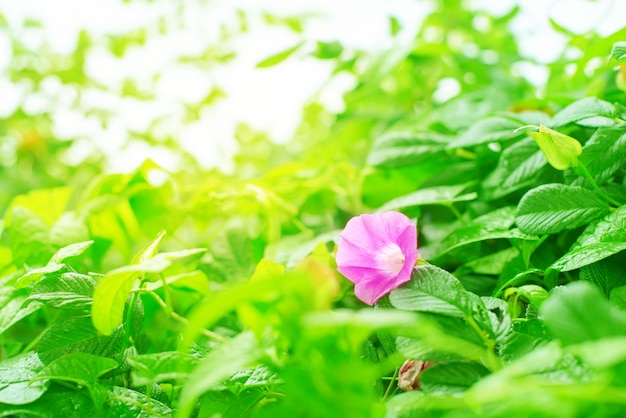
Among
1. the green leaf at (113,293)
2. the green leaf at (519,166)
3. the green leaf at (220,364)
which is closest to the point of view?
the green leaf at (220,364)

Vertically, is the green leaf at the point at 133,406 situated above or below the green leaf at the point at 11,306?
below

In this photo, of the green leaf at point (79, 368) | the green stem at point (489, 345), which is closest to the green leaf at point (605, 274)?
the green stem at point (489, 345)

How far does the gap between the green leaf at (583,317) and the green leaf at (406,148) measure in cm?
37

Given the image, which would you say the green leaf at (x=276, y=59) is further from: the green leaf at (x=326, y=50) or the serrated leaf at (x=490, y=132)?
the serrated leaf at (x=490, y=132)

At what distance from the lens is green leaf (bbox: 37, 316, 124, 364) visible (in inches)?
18.2

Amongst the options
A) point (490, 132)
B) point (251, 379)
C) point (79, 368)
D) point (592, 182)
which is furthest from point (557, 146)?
point (79, 368)

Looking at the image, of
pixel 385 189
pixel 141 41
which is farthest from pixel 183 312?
pixel 141 41

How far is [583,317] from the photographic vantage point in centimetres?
31

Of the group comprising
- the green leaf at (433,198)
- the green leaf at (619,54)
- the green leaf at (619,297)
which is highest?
the green leaf at (619,54)

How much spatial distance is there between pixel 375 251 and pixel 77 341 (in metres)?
0.25

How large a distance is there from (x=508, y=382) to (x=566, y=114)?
336 mm

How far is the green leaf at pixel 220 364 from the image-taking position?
303 mm

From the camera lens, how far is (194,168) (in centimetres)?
119

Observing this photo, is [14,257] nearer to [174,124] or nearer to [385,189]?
[385,189]
